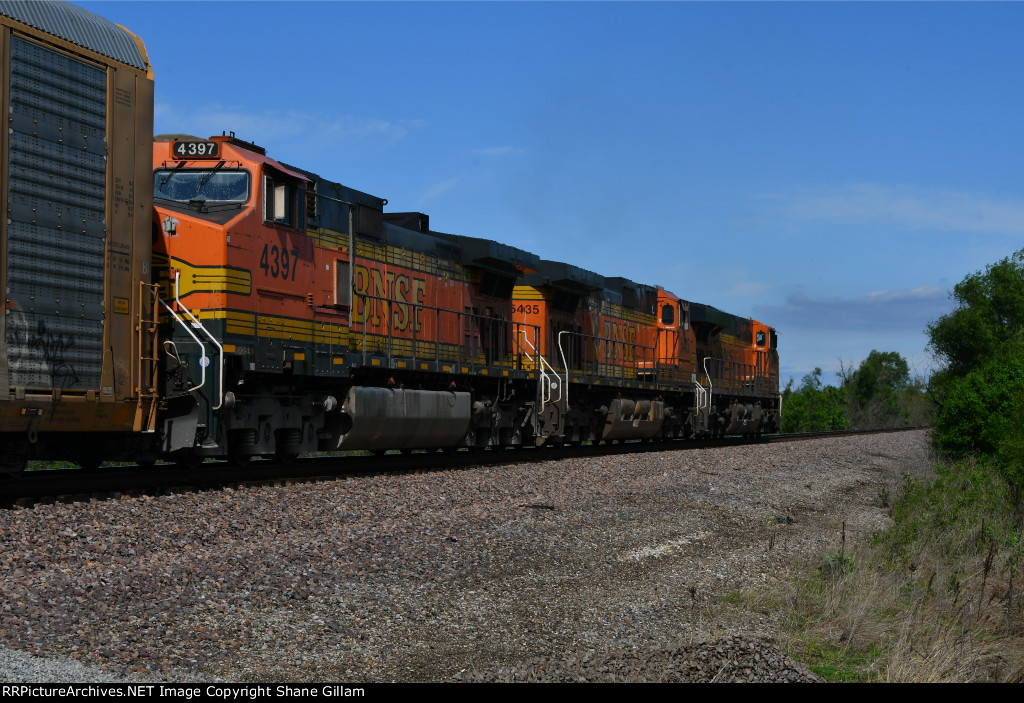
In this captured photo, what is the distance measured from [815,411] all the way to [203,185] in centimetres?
7454

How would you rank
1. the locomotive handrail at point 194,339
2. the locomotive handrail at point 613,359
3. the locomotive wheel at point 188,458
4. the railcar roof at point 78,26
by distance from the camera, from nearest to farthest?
the railcar roof at point 78,26 → the locomotive handrail at point 194,339 → the locomotive wheel at point 188,458 → the locomotive handrail at point 613,359

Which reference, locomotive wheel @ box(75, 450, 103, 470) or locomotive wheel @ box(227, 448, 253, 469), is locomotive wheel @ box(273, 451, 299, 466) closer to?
locomotive wheel @ box(227, 448, 253, 469)

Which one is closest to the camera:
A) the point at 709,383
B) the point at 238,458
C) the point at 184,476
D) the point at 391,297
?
the point at 184,476

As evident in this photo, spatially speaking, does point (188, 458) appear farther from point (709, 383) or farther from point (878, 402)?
point (878, 402)

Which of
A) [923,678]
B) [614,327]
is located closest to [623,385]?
[614,327]

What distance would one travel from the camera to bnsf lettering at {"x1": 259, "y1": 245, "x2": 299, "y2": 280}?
12.2 meters

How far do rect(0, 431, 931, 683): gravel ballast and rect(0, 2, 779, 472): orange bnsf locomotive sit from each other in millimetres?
1383

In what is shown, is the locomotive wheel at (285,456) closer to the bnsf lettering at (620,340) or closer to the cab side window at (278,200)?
the cab side window at (278,200)

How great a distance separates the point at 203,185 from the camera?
12.1 m

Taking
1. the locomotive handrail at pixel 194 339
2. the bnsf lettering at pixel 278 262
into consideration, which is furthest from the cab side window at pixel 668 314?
the locomotive handrail at pixel 194 339

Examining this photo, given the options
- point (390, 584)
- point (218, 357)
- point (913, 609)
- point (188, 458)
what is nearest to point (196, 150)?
point (218, 357)

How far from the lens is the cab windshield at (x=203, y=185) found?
12.0 m

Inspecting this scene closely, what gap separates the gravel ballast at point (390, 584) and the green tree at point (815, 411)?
67.0 meters

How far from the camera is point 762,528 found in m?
12.0
